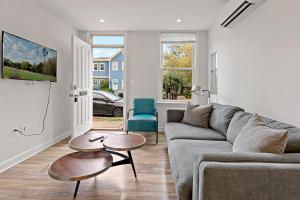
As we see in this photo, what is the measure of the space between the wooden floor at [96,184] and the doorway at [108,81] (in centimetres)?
269

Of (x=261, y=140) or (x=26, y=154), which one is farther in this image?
(x=26, y=154)

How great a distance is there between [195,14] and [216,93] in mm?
1638

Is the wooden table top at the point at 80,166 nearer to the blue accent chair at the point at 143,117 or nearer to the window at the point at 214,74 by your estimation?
the blue accent chair at the point at 143,117

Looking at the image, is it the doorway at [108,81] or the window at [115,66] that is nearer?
the doorway at [108,81]

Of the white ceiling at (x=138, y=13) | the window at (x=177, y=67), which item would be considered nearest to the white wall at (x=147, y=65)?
the window at (x=177, y=67)

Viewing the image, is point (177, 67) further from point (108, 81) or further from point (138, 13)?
point (108, 81)

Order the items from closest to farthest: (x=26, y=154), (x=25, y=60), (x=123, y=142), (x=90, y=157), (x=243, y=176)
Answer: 1. (x=243, y=176)
2. (x=90, y=157)
3. (x=123, y=142)
4. (x=25, y=60)
5. (x=26, y=154)

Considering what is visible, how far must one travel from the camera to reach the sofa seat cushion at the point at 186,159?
1.52 meters

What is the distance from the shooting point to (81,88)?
465 centimetres

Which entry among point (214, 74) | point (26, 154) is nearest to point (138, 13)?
point (214, 74)

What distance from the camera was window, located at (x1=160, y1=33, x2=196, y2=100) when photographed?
533 centimetres

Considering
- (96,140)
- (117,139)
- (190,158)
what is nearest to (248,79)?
(190,158)

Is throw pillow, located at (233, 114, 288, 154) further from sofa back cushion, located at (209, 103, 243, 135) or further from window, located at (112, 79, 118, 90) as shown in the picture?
window, located at (112, 79, 118, 90)

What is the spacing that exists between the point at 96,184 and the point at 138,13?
9.96 feet
